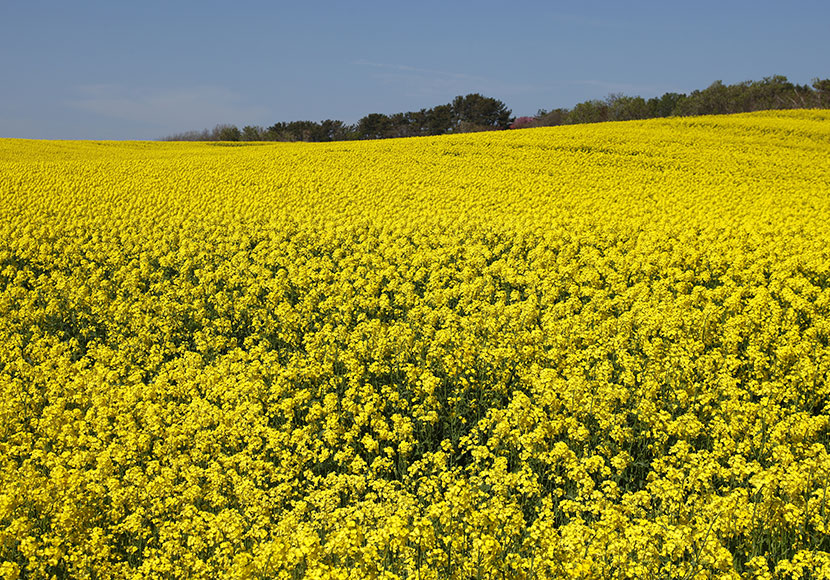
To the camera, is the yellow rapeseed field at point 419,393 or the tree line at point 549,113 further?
the tree line at point 549,113

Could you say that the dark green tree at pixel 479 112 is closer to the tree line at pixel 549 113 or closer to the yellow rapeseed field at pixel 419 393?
the tree line at pixel 549 113

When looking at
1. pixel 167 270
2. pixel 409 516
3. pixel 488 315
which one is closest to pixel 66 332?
pixel 167 270

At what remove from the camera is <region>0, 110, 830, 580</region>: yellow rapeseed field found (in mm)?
6012

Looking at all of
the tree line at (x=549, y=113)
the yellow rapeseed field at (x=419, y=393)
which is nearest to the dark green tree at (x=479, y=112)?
the tree line at (x=549, y=113)

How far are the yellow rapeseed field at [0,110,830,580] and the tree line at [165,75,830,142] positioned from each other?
58.3m

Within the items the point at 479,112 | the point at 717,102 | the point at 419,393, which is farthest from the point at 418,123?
the point at 419,393

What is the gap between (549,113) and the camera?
3666 inches

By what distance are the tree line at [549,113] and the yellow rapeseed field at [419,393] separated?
58283 millimetres

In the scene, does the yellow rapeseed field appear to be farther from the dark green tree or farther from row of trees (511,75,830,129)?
the dark green tree

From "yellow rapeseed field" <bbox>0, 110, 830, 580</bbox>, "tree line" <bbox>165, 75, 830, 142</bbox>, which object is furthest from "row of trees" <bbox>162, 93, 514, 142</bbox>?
"yellow rapeseed field" <bbox>0, 110, 830, 580</bbox>

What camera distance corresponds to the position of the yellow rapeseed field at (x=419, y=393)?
6012 mm

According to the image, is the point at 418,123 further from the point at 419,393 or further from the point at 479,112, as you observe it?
the point at 419,393

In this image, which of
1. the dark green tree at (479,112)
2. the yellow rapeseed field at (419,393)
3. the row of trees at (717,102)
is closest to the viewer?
the yellow rapeseed field at (419,393)

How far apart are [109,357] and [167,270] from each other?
6.16 metres
